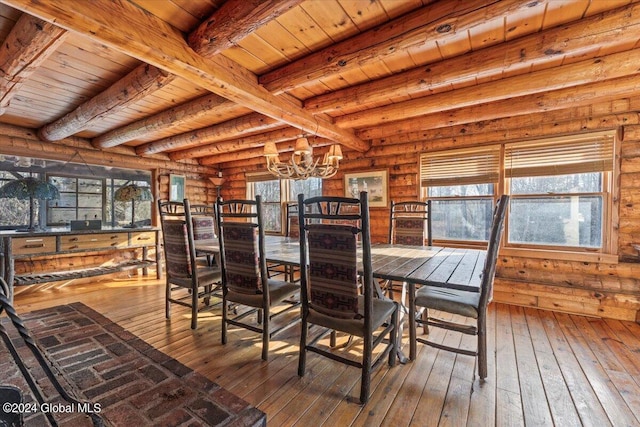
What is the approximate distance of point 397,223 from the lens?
3494mm

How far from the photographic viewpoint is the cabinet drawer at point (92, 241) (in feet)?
12.1

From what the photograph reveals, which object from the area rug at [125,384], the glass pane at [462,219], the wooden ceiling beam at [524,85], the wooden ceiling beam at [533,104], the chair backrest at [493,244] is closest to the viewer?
the area rug at [125,384]

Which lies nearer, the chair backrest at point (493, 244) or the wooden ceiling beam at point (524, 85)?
the chair backrest at point (493, 244)

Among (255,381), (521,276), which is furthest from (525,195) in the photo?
(255,381)

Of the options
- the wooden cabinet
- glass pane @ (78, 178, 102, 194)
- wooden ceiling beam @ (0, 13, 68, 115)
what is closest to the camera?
wooden ceiling beam @ (0, 13, 68, 115)

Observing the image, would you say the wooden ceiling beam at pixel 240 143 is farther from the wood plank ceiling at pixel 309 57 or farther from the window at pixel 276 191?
the window at pixel 276 191

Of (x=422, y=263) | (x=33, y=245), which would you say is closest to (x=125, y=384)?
(x=422, y=263)

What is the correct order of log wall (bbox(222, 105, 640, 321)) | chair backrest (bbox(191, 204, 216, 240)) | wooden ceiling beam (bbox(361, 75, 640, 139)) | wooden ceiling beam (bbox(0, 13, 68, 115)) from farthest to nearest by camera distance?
1. chair backrest (bbox(191, 204, 216, 240))
2. log wall (bbox(222, 105, 640, 321))
3. wooden ceiling beam (bbox(361, 75, 640, 139))
4. wooden ceiling beam (bbox(0, 13, 68, 115))

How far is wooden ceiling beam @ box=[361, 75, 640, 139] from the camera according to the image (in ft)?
8.09

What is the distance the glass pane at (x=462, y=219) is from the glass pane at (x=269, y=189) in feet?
10.1

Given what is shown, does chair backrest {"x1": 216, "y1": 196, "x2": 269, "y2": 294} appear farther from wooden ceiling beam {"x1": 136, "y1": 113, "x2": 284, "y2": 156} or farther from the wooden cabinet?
the wooden cabinet

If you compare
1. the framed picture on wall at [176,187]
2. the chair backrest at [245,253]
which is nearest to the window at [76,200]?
the framed picture on wall at [176,187]

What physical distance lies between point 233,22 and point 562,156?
3.72m

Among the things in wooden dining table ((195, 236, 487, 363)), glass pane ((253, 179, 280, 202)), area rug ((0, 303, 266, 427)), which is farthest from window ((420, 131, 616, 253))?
area rug ((0, 303, 266, 427))
